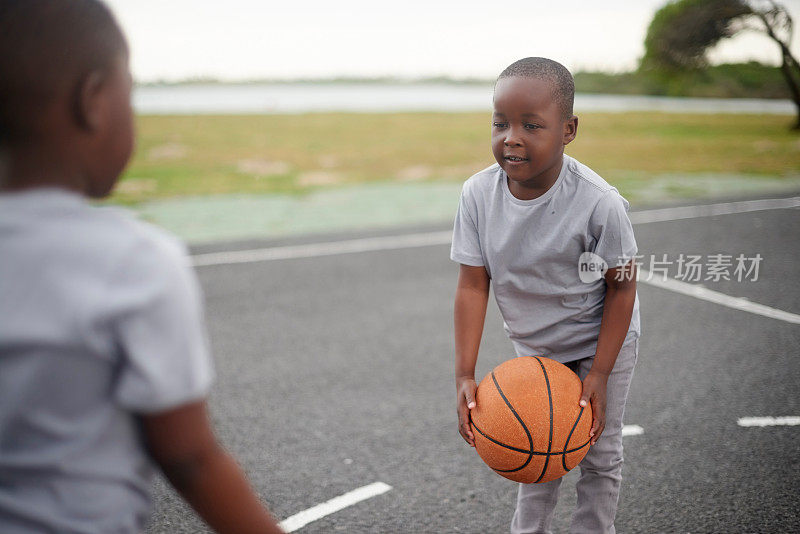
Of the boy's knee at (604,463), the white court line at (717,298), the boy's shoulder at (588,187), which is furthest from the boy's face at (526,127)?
the white court line at (717,298)

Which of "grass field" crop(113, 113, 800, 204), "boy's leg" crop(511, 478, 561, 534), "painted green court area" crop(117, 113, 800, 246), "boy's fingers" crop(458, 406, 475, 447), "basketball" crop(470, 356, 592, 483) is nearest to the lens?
"basketball" crop(470, 356, 592, 483)

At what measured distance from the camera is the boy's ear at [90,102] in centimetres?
104

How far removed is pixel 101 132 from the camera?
1.08m

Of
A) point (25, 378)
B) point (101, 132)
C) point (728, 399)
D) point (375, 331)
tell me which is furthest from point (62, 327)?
point (375, 331)

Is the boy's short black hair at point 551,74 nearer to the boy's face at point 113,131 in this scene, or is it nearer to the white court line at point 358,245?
the boy's face at point 113,131

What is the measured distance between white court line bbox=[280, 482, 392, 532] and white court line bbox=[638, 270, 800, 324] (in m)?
4.61

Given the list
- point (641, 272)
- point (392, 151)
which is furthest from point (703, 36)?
point (641, 272)

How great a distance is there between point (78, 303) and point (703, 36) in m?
36.6

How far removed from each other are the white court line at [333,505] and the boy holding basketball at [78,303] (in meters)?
2.28

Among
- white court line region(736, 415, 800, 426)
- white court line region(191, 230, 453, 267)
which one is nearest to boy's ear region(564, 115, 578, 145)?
white court line region(736, 415, 800, 426)

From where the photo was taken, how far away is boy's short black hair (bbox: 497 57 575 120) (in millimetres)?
2281

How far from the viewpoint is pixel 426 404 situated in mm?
4672

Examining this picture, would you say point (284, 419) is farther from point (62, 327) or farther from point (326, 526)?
point (62, 327)

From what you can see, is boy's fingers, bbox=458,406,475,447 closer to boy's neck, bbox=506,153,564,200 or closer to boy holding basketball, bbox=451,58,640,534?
boy holding basketball, bbox=451,58,640,534
